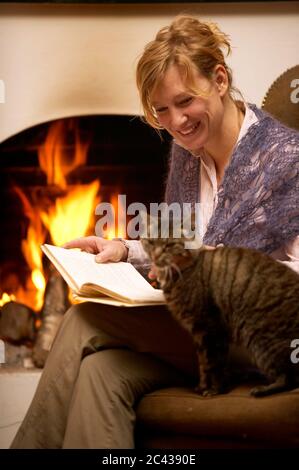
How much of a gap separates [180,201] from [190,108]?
226 millimetres

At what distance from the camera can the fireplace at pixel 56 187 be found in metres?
1.97

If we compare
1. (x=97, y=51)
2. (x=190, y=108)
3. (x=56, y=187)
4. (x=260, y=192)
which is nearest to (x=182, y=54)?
(x=190, y=108)

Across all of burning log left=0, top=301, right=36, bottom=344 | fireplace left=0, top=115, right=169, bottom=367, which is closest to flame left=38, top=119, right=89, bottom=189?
fireplace left=0, top=115, right=169, bottom=367

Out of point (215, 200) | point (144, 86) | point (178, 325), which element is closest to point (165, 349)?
point (178, 325)

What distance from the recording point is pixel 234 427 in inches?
36.7

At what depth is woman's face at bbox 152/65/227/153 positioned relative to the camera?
1179mm

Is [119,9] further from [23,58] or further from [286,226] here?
[286,226]

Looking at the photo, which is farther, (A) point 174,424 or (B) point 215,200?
(B) point 215,200

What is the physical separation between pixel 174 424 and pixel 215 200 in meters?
0.45

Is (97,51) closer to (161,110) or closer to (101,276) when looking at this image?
(161,110)

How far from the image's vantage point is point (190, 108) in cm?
120
